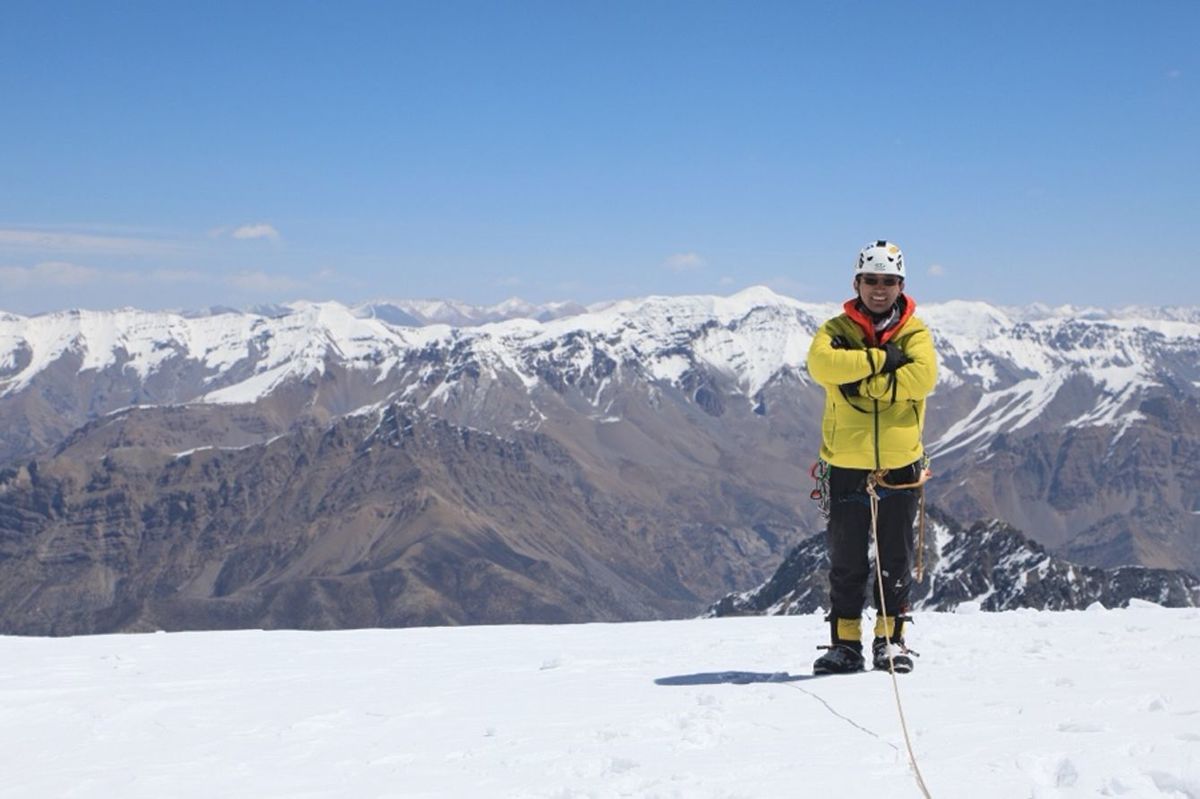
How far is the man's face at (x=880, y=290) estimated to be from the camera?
1191 cm

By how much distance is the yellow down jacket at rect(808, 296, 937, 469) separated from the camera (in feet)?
37.9

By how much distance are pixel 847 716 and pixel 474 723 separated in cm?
348

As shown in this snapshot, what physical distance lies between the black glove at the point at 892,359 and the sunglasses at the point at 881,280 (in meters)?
0.71

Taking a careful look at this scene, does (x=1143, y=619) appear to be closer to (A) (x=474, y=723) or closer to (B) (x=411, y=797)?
(A) (x=474, y=723)

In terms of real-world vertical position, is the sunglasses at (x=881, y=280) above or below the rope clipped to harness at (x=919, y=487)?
above

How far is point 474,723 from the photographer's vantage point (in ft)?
34.6

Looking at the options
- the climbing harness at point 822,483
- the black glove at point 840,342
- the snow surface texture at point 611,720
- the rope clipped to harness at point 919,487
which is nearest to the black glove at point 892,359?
the black glove at point 840,342

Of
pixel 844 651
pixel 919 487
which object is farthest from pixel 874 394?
pixel 844 651

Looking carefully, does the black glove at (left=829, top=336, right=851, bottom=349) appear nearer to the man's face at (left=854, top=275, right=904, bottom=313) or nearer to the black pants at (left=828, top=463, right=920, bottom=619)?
the man's face at (left=854, top=275, right=904, bottom=313)

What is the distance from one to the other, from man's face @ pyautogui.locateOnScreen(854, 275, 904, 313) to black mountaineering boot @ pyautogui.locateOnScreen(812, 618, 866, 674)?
11.7ft

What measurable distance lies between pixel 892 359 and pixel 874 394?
1.34ft

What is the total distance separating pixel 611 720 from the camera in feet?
34.1

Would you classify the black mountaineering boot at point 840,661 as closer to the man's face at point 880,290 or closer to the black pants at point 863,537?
the black pants at point 863,537

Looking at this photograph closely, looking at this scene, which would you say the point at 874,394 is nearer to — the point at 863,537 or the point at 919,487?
the point at 919,487
